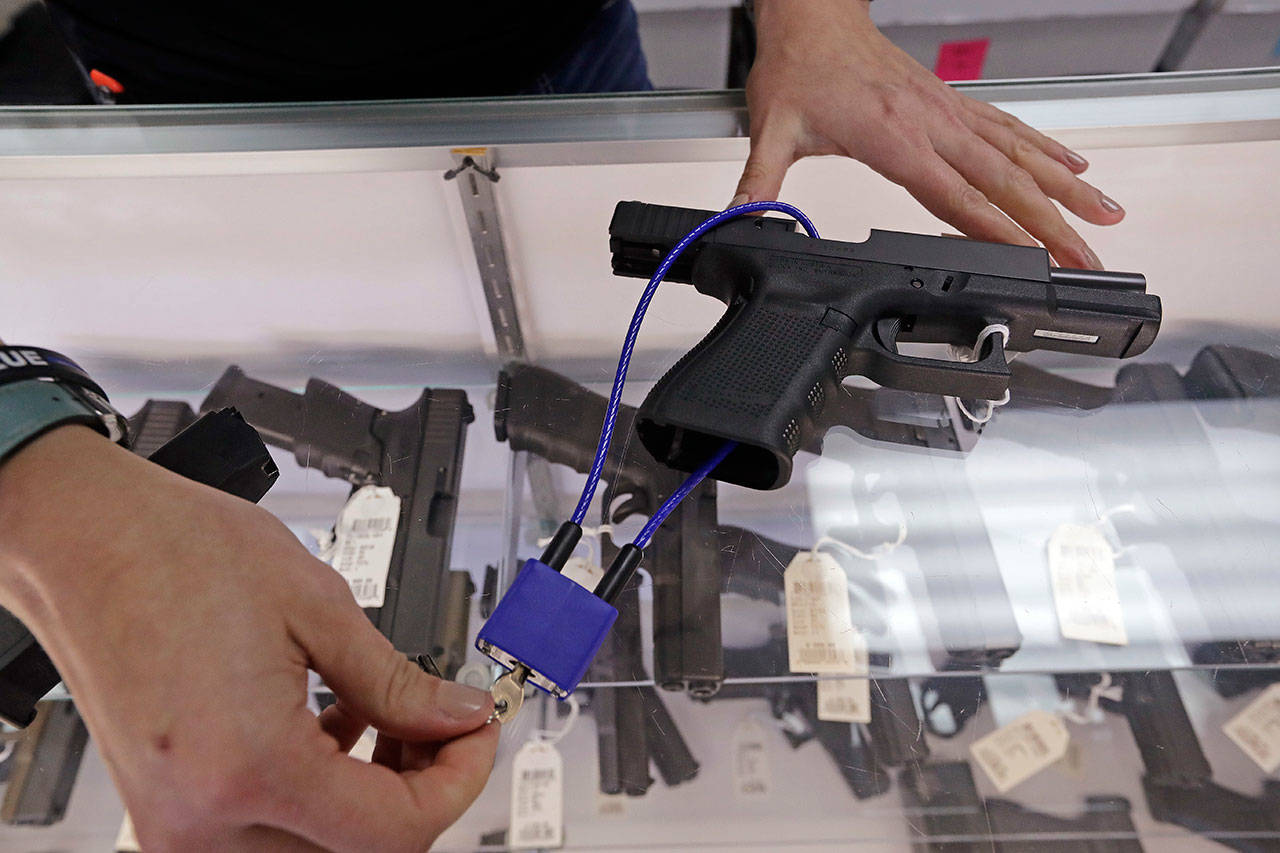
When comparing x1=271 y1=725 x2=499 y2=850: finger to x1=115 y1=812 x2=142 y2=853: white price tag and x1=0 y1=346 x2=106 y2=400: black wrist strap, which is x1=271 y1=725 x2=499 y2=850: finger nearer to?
x1=0 y1=346 x2=106 y2=400: black wrist strap

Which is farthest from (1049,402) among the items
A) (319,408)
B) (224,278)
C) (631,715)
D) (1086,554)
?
(224,278)

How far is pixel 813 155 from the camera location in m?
0.86

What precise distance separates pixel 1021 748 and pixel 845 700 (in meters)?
0.17

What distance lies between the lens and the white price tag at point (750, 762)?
755mm

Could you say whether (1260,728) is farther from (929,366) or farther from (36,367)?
(36,367)

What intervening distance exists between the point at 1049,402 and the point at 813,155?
0.37 m

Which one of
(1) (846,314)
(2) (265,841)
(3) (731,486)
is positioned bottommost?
(2) (265,841)

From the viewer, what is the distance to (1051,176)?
0.78 meters

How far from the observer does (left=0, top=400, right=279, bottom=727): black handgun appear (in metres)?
0.60

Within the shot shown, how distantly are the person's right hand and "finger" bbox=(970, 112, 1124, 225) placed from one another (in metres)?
0.73

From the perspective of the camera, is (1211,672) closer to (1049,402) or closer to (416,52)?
(1049,402)

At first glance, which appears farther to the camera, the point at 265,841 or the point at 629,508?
the point at 629,508

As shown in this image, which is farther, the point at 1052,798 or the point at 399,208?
the point at 399,208

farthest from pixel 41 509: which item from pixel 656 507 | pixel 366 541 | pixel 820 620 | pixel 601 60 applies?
pixel 601 60
